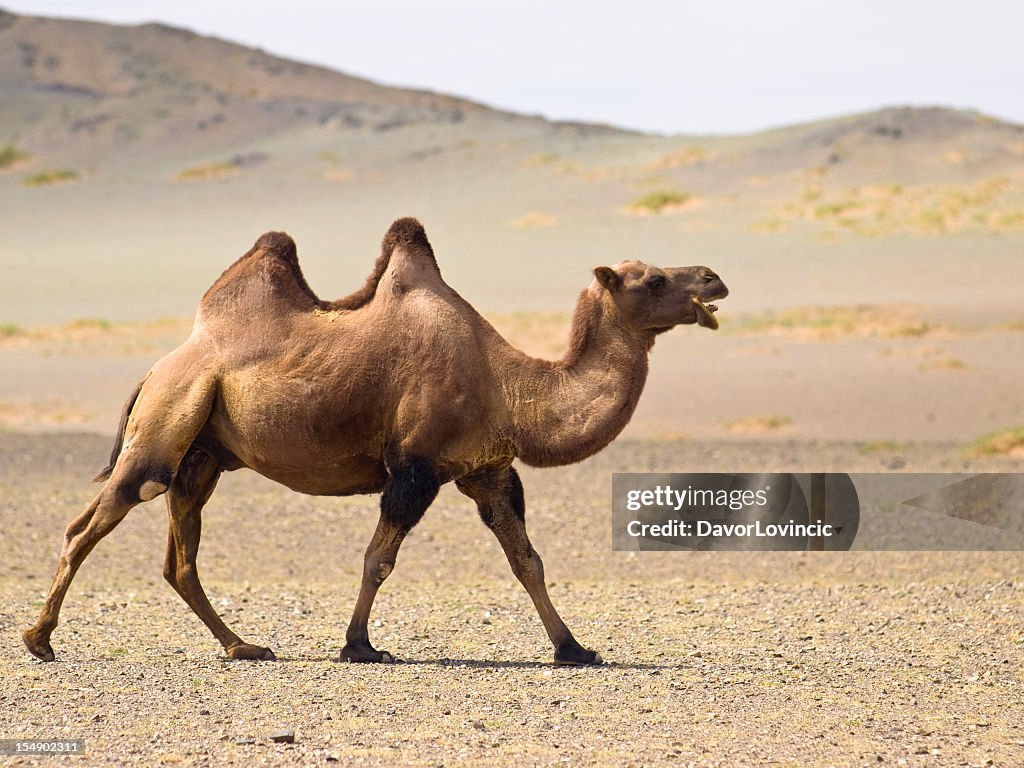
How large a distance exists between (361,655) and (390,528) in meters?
0.66

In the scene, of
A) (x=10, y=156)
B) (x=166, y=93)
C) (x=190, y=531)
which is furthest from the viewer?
(x=166, y=93)

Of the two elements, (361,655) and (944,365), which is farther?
(944,365)

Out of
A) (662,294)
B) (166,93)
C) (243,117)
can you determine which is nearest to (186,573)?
(662,294)

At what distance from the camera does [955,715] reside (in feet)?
22.7

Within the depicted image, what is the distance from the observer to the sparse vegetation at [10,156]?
60062 mm

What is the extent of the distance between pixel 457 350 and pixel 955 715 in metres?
2.93

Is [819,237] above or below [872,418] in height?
above

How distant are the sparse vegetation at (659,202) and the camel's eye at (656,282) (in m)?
39.9

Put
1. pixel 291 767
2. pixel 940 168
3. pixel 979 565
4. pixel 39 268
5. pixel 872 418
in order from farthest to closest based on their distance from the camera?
pixel 940 168 < pixel 39 268 < pixel 872 418 < pixel 979 565 < pixel 291 767

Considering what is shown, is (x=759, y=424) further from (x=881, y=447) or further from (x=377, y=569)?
(x=377, y=569)

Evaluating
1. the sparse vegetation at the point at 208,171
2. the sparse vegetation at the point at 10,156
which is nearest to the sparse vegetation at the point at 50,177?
the sparse vegetation at the point at 10,156

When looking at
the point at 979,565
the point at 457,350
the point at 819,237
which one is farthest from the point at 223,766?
the point at 819,237

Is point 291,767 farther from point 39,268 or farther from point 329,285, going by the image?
point 39,268

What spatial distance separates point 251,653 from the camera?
812 cm
